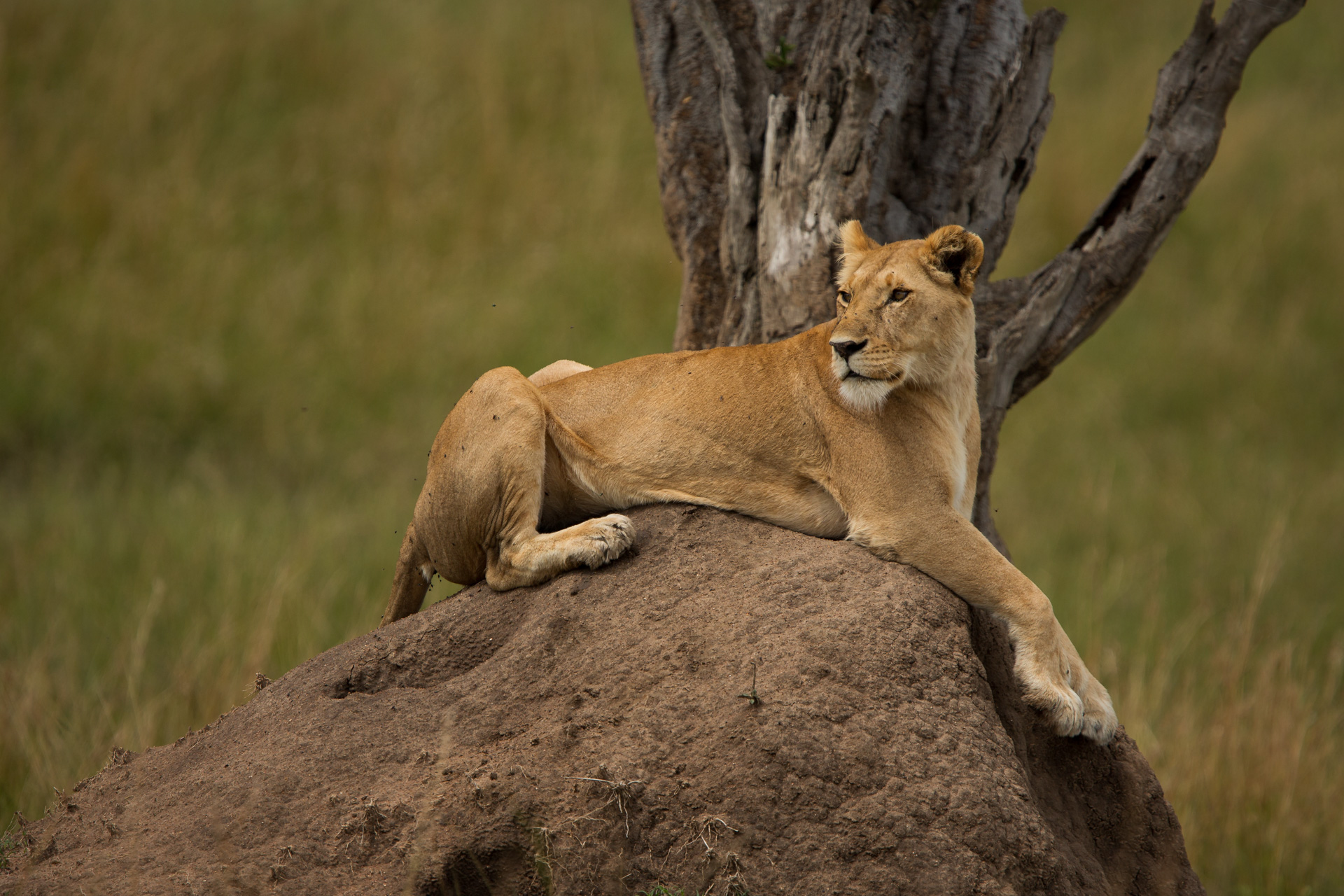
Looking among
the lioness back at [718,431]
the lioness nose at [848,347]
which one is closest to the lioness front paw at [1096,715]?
the lioness back at [718,431]

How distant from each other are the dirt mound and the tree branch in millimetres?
2054

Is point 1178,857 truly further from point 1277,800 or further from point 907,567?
point 1277,800

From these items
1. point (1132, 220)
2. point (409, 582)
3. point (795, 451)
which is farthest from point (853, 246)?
point (409, 582)

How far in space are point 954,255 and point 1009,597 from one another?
141cm

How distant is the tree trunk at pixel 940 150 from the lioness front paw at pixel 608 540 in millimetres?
1989

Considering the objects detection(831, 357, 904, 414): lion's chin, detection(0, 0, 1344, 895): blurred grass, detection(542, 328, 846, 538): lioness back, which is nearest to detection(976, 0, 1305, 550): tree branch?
detection(542, 328, 846, 538): lioness back

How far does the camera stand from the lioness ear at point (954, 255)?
487cm

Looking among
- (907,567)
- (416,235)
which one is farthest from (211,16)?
(907,567)

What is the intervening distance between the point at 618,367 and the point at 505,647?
1.47 meters

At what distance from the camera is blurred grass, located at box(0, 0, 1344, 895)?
31.1ft

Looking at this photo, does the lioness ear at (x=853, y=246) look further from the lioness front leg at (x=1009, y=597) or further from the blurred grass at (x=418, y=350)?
the blurred grass at (x=418, y=350)

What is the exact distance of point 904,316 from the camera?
15.9 feet

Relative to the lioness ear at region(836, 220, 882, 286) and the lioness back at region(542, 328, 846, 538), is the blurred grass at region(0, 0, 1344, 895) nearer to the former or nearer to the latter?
the lioness back at region(542, 328, 846, 538)

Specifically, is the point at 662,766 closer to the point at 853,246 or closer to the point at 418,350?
the point at 853,246
